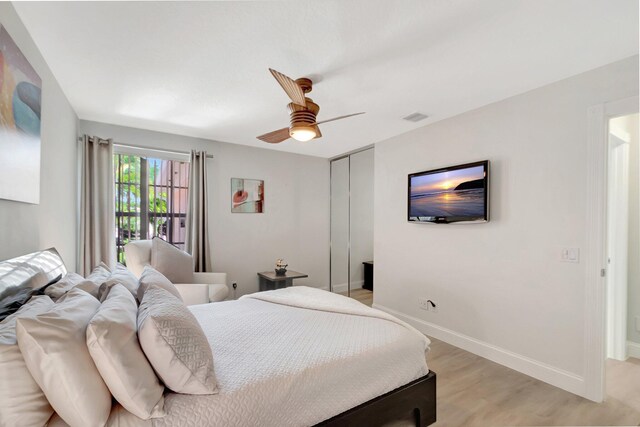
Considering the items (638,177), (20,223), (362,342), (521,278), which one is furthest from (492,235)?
(20,223)

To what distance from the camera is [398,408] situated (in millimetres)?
1690

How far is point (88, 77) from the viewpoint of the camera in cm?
238

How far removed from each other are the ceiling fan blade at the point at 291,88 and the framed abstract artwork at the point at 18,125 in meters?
1.28

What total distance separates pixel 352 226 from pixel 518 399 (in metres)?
3.11

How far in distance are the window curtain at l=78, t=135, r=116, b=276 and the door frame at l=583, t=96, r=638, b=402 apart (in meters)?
4.56

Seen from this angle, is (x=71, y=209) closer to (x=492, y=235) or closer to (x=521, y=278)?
(x=492, y=235)

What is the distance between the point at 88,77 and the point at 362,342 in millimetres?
2852

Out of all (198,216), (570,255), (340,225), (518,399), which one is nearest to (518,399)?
(518,399)

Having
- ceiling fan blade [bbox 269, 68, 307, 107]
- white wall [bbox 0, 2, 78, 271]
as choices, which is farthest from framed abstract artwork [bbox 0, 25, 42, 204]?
ceiling fan blade [bbox 269, 68, 307, 107]

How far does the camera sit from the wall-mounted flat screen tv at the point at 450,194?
289cm

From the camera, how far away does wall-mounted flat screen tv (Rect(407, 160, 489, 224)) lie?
289cm

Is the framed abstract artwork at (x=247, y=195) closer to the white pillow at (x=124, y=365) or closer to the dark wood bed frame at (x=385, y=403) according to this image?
the dark wood bed frame at (x=385, y=403)

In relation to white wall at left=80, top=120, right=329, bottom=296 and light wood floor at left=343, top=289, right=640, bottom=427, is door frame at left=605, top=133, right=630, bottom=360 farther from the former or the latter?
white wall at left=80, top=120, right=329, bottom=296

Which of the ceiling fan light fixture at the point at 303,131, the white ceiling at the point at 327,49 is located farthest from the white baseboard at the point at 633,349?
the ceiling fan light fixture at the point at 303,131
